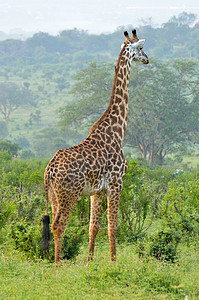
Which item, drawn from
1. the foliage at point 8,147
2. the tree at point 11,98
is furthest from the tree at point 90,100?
the tree at point 11,98

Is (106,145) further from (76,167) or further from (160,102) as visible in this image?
(160,102)

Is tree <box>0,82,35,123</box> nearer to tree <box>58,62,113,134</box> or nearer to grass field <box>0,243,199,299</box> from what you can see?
tree <box>58,62,113,134</box>

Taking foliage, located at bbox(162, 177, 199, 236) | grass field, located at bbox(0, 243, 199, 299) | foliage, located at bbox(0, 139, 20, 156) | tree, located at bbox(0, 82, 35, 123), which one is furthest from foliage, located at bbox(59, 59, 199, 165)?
grass field, located at bbox(0, 243, 199, 299)

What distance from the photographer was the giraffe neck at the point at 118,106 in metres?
6.00

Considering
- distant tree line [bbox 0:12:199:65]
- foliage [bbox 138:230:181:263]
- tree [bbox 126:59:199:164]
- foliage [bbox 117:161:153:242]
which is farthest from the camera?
distant tree line [bbox 0:12:199:65]

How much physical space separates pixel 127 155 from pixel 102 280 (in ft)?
85.1

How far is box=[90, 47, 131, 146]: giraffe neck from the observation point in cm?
600

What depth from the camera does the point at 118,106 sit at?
6.11 meters

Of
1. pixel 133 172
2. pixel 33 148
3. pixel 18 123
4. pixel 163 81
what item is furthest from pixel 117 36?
pixel 133 172

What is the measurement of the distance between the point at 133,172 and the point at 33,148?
2840 centimetres

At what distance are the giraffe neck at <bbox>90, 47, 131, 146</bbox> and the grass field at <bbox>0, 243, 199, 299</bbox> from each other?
1835mm

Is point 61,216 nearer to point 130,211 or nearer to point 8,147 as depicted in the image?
point 130,211

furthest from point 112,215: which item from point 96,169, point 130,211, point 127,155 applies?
point 127,155

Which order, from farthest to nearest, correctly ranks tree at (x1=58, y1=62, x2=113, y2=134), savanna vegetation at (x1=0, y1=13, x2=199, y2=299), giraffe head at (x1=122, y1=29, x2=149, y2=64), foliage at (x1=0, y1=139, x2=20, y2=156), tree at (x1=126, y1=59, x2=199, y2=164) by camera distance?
tree at (x1=58, y1=62, x2=113, y2=134)
tree at (x1=126, y1=59, x2=199, y2=164)
foliage at (x1=0, y1=139, x2=20, y2=156)
giraffe head at (x1=122, y1=29, x2=149, y2=64)
savanna vegetation at (x1=0, y1=13, x2=199, y2=299)
